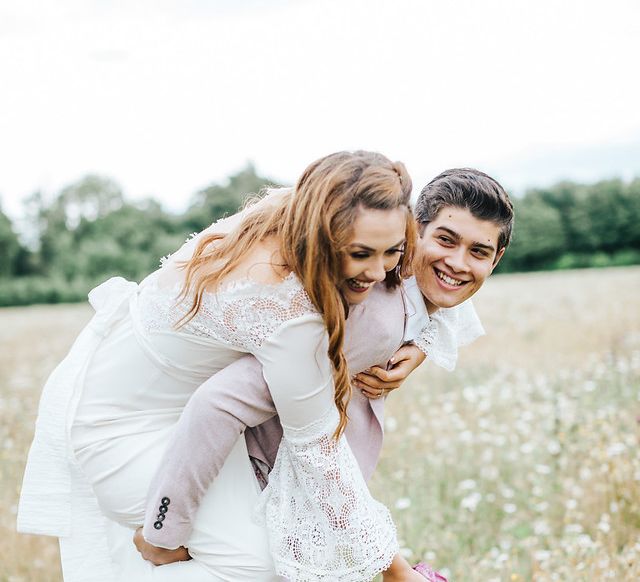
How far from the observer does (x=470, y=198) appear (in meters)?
2.94

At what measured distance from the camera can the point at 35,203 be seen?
138 ft

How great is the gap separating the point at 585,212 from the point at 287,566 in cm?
5106

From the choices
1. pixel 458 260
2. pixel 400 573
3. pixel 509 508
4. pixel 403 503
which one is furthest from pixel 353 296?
pixel 509 508

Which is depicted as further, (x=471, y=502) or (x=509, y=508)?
(x=509, y=508)

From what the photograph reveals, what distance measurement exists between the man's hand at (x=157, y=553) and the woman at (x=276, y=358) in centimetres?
6

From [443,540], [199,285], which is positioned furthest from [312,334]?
[443,540]

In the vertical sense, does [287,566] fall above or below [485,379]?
above

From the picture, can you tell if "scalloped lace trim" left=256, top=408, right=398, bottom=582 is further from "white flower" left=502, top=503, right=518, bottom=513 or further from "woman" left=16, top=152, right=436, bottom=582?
"white flower" left=502, top=503, right=518, bottom=513

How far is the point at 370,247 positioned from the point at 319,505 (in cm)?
92

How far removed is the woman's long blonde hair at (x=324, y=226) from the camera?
2320 mm

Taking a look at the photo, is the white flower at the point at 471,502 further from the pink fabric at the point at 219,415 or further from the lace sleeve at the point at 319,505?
the pink fabric at the point at 219,415

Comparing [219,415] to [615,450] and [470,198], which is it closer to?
[470,198]

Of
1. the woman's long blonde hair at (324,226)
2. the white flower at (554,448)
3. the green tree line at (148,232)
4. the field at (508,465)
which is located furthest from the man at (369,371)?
the green tree line at (148,232)

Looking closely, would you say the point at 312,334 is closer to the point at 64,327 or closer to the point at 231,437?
the point at 231,437
